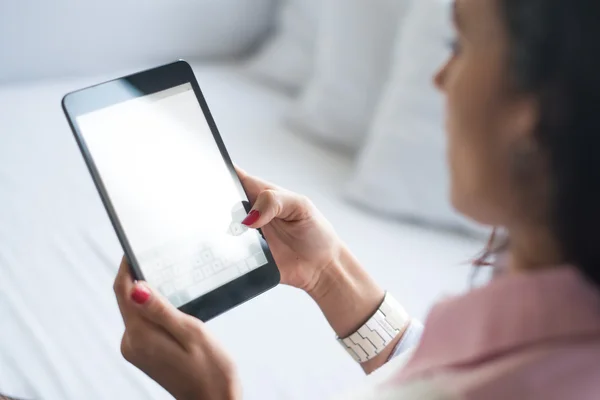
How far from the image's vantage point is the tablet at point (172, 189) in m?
0.61

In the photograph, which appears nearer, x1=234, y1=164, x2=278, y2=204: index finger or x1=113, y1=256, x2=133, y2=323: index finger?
x1=113, y1=256, x2=133, y2=323: index finger

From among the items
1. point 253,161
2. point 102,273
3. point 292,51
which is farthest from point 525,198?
point 292,51

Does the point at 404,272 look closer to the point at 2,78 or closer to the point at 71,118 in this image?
the point at 71,118

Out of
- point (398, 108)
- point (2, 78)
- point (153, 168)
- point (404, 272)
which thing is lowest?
point (404, 272)

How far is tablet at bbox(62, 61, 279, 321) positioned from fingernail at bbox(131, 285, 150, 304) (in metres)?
0.06

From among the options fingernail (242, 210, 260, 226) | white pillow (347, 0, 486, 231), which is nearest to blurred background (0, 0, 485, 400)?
white pillow (347, 0, 486, 231)

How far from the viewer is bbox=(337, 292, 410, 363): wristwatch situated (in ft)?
2.27

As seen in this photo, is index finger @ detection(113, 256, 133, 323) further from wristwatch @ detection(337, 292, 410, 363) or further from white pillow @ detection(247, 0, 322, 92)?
white pillow @ detection(247, 0, 322, 92)

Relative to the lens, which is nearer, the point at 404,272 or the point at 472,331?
the point at 472,331

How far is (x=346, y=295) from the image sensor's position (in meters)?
0.71

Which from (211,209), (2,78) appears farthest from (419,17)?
(2,78)

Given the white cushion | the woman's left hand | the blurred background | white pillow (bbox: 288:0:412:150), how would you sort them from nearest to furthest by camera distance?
the woman's left hand → the blurred background → white pillow (bbox: 288:0:412:150) → the white cushion

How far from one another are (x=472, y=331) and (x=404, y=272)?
1.95 feet

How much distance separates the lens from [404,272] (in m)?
→ 0.97
